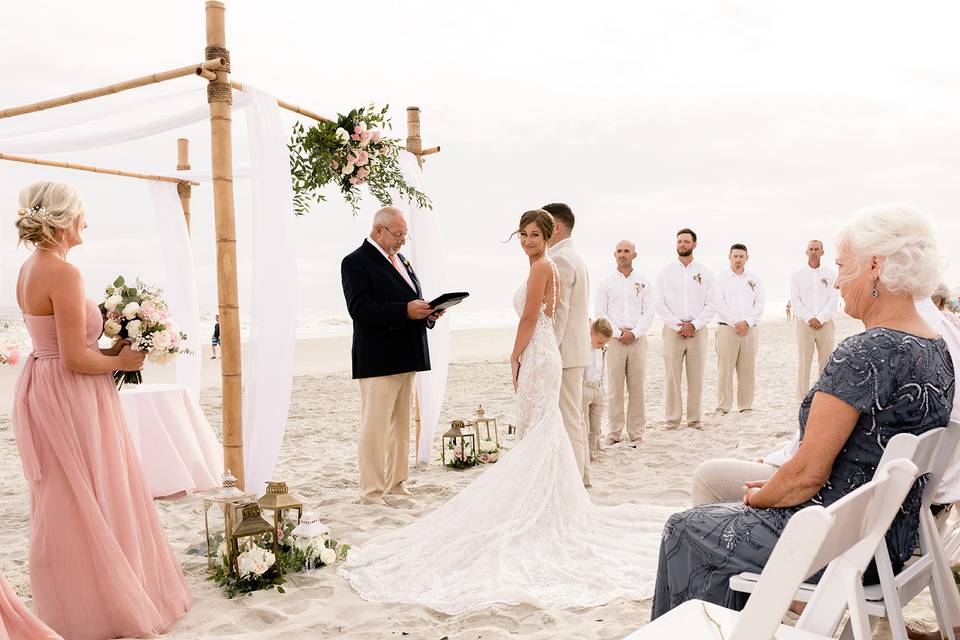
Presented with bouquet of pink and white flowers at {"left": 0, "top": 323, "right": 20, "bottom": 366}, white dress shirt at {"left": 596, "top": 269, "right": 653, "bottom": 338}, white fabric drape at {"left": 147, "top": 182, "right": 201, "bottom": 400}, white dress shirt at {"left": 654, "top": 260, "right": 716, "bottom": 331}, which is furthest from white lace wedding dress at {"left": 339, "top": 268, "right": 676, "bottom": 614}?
white fabric drape at {"left": 147, "top": 182, "right": 201, "bottom": 400}

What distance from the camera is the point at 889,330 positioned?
2.20m

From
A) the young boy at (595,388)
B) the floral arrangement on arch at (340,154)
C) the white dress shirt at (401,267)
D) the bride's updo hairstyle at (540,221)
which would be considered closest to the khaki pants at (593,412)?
the young boy at (595,388)

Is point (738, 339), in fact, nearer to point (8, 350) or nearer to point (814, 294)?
point (814, 294)

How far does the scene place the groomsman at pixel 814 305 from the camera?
379 inches

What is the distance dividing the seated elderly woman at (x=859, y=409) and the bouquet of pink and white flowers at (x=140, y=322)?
2366mm

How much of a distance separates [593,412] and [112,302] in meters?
4.48

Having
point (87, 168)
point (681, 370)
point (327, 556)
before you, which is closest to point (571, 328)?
point (327, 556)

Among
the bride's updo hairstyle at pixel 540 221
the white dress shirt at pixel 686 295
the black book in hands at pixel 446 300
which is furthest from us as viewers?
the white dress shirt at pixel 686 295

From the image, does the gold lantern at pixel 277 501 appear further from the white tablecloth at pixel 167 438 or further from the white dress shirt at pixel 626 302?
the white dress shirt at pixel 626 302

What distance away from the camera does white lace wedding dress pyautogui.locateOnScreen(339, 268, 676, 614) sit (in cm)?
363

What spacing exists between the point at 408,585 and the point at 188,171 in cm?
553

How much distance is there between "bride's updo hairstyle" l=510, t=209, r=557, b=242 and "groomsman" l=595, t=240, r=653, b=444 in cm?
308

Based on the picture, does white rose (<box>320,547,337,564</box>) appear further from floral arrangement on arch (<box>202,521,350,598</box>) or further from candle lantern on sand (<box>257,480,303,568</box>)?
candle lantern on sand (<box>257,480,303,568</box>)

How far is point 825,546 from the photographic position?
153 cm
